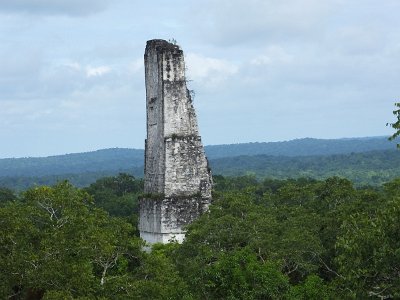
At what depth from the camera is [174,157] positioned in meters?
33.5

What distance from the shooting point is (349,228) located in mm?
22234

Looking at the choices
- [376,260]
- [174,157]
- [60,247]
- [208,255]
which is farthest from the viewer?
[174,157]

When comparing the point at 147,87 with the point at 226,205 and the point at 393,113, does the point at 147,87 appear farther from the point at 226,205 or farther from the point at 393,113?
the point at 393,113

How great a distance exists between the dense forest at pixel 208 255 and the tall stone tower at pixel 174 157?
4.51 m

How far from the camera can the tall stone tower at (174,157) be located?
1313 inches

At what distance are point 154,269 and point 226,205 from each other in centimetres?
849

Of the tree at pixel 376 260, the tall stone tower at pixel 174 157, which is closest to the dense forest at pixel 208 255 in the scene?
the tree at pixel 376 260

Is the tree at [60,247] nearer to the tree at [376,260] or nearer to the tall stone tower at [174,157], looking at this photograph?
the tree at [376,260]

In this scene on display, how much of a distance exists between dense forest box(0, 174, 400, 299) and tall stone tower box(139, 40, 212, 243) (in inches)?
177

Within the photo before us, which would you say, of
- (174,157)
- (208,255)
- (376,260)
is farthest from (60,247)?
(174,157)

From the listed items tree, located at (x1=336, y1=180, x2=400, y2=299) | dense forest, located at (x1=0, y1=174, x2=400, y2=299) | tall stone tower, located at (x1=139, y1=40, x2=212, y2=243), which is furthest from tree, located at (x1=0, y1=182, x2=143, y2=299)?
tall stone tower, located at (x1=139, y1=40, x2=212, y2=243)

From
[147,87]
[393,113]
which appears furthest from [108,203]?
[393,113]

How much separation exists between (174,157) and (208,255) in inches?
430

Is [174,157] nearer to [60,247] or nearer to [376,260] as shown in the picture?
[60,247]
